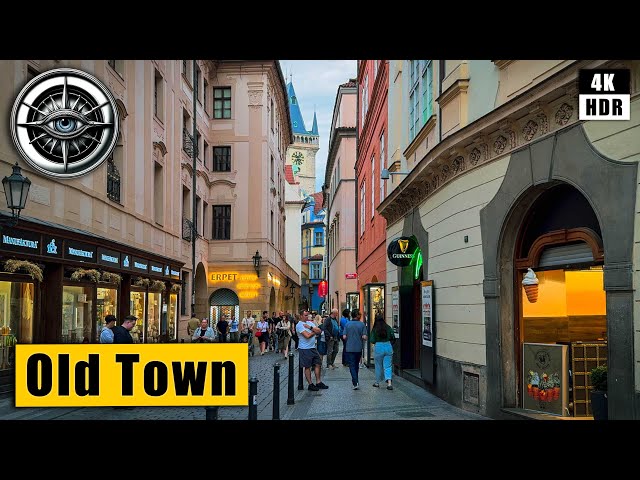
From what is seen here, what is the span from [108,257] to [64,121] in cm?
861

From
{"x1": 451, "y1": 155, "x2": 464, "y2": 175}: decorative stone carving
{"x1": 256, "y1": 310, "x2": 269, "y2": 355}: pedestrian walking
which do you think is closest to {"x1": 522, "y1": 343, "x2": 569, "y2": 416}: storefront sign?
{"x1": 451, "y1": 155, "x2": 464, "y2": 175}: decorative stone carving

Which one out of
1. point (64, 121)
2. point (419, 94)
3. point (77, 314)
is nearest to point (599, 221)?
point (64, 121)

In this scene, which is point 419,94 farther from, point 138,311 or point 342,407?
point 138,311

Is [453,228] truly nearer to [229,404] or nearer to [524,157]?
[524,157]

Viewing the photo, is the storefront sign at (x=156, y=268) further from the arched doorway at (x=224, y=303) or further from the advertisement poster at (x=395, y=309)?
the arched doorway at (x=224, y=303)

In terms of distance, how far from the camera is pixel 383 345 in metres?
15.4

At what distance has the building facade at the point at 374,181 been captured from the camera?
69.8 ft

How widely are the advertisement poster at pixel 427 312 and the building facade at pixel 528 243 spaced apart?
0.07 ft

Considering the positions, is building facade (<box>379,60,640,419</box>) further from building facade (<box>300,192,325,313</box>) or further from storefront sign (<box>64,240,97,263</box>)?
building facade (<box>300,192,325,313</box>)

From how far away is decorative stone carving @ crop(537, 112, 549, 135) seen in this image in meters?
9.09
